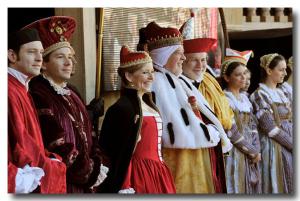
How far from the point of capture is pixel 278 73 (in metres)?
3.58

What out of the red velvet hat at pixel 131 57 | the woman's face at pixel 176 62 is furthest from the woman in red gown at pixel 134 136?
the woman's face at pixel 176 62

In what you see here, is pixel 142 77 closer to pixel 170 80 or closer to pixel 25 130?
pixel 170 80

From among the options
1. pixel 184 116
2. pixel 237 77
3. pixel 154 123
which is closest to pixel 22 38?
pixel 154 123

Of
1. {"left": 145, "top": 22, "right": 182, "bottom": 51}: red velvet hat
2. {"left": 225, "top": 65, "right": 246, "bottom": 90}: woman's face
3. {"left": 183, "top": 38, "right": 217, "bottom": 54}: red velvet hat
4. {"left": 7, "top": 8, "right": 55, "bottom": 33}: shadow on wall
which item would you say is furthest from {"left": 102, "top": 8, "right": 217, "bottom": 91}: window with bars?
{"left": 225, "top": 65, "right": 246, "bottom": 90}: woman's face

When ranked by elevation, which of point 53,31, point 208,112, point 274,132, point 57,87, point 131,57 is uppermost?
point 53,31

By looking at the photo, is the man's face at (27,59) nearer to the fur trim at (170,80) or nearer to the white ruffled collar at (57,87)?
the white ruffled collar at (57,87)

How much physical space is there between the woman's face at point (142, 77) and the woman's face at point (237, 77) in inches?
15.2

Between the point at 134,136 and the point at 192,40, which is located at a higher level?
the point at 192,40

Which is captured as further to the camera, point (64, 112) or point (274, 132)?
point (274, 132)

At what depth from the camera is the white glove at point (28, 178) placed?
3.08 meters

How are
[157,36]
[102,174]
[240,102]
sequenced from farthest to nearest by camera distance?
1. [240,102]
2. [157,36]
3. [102,174]

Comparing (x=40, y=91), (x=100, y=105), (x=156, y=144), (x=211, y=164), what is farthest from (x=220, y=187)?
(x=40, y=91)

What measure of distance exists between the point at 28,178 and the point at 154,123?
55 centimetres

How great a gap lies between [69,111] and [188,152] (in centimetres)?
55
